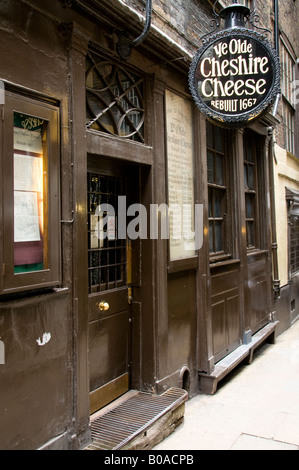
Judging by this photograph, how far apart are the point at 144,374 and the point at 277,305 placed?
5.17 meters

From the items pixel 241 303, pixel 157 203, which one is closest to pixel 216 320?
pixel 241 303

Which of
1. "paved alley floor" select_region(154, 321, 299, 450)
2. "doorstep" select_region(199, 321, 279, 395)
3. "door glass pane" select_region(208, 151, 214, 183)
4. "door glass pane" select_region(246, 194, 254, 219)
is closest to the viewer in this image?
"paved alley floor" select_region(154, 321, 299, 450)

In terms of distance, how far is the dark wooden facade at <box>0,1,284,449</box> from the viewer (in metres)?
3.03

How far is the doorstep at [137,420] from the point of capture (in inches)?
140

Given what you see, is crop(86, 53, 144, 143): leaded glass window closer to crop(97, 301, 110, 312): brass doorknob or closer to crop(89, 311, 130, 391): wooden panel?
crop(97, 301, 110, 312): brass doorknob

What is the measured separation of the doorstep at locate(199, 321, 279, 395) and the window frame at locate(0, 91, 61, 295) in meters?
2.99

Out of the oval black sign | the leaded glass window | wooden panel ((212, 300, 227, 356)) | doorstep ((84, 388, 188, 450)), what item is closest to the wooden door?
doorstep ((84, 388, 188, 450))

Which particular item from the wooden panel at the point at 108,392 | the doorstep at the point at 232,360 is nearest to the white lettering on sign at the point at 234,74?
the wooden panel at the point at 108,392

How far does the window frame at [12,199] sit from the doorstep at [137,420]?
1393mm

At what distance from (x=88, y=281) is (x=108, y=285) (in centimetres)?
39

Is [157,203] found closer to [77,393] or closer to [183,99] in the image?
[183,99]

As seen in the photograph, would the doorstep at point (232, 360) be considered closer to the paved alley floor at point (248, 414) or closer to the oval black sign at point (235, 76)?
the paved alley floor at point (248, 414)

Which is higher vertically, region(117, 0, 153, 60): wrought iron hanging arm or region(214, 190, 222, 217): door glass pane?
region(117, 0, 153, 60): wrought iron hanging arm

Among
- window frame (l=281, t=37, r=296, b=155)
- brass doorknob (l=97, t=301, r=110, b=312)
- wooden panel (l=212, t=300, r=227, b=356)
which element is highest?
window frame (l=281, t=37, r=296, b=155)
